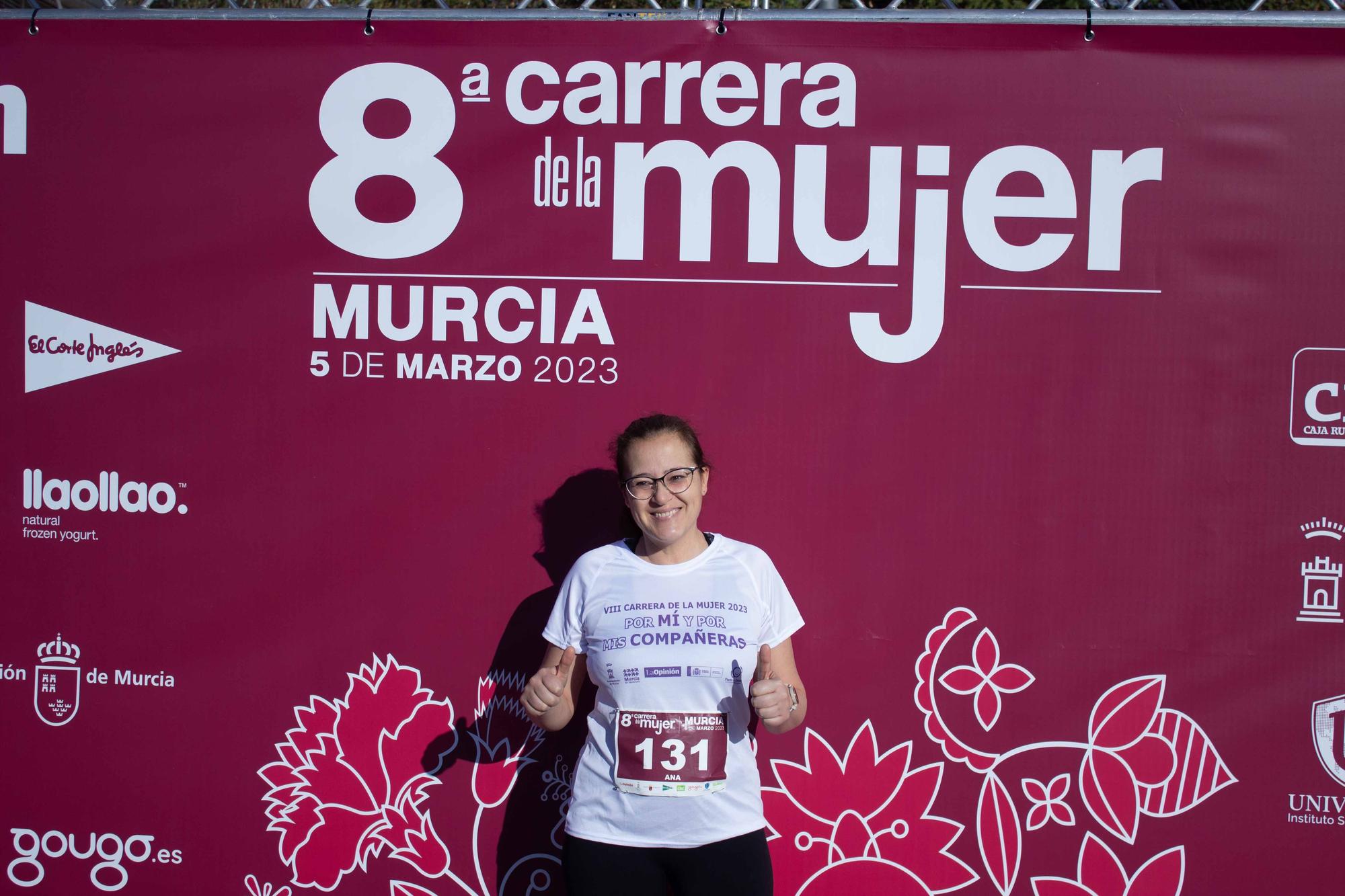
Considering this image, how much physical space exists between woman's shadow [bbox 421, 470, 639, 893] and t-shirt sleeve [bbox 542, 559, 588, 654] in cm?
40

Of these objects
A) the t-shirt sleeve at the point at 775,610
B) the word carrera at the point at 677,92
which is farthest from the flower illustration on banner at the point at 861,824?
the word carrera at the point at 677,92

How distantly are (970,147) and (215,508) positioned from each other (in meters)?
2.39

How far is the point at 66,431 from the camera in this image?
286cm

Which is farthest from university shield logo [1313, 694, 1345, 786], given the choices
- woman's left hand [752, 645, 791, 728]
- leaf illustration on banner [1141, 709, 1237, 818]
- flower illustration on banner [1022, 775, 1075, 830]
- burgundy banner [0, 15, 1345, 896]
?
woman's left hand [752, 645, 791, 728]

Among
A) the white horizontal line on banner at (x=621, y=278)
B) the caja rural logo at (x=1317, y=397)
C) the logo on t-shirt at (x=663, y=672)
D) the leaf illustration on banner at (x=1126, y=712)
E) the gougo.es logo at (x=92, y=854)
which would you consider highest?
the white horizontal line on banner at (x=621, y=278)

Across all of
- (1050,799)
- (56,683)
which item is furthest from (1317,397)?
(56,683)

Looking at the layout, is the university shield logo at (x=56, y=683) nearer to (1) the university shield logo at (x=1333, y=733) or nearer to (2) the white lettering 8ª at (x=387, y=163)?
(2) the white lettering 8ª at (x=387, y=163)

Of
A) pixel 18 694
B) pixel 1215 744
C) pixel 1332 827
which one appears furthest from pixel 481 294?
pixel 1332 827

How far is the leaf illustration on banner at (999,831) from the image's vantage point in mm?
2686

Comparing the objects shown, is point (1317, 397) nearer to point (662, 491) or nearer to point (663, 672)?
point (662, 491)

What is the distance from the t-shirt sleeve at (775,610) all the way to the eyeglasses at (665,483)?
306mm

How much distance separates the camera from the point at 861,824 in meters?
2.71

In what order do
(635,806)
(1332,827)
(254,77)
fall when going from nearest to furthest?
(635,806) → (1332,827) → (254,77)

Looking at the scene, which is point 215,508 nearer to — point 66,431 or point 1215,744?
point 66,431
